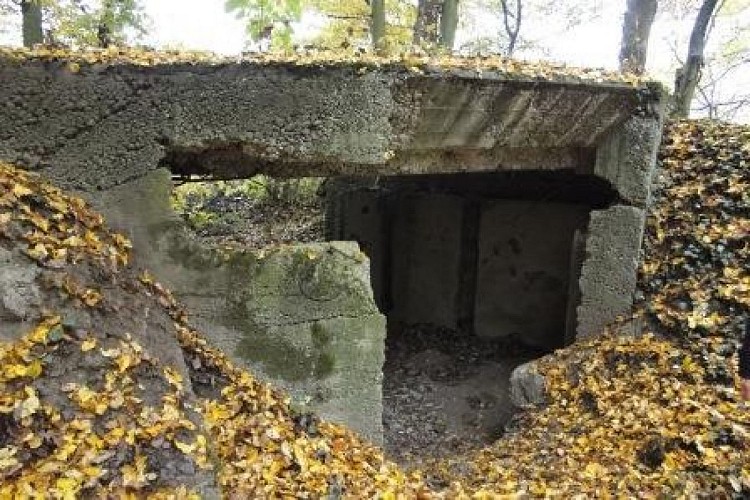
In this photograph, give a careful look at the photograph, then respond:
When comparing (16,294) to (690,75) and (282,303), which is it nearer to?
(282,303)

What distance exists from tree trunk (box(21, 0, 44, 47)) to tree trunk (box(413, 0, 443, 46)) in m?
6.62

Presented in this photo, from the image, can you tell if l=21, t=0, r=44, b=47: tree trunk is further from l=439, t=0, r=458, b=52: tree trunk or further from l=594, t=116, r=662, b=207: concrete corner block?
l=594, t=116, r=662, b=207: concrete corner block

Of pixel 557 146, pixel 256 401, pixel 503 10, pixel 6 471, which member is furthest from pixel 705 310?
pixel 503 10

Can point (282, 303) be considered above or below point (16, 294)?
below

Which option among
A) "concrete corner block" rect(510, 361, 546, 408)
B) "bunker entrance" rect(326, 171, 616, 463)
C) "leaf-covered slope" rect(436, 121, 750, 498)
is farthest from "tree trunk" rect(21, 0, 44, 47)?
"leaf-covered slope" rect(436, 121, 750, 498)

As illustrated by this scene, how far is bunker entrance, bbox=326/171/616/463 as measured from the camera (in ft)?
24.9

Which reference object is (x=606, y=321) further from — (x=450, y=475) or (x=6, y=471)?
(x=6, y=471)

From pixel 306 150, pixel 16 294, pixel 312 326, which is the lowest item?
pixel 312 326

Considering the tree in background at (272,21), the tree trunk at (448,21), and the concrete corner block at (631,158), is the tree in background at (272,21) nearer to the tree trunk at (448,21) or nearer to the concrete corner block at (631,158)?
the concrete corner block at (631,158)

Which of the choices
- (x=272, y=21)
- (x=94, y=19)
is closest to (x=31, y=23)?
(x=94, y=19)

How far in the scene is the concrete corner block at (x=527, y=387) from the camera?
629 centimetres

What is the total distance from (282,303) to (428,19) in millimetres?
9297

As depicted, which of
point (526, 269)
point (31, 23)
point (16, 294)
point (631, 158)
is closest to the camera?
point (16, 294)

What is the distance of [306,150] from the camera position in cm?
466
